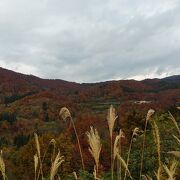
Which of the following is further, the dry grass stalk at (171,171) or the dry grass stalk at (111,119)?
the dry grass stalk at (111,119)

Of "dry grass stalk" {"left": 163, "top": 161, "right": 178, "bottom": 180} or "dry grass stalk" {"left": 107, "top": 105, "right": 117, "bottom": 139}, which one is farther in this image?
"dry grass stalk" {"left": 107, "top": 105, "right": 117, "bottom": 139}

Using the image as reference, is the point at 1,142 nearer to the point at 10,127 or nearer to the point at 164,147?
the point at 10,127

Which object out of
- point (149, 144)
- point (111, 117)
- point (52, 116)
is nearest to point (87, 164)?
point (149, 144)

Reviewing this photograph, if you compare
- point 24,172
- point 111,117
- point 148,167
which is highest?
point 111,117

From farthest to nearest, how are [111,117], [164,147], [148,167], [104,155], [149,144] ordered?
[104,155]
[149,144]
[164,147]
[148,167]
[111,117]

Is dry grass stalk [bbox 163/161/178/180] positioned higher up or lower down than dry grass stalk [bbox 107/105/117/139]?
lower down

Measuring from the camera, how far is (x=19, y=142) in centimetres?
11462

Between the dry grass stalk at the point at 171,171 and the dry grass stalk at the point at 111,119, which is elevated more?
the dry grass stalk at the point at 111,119

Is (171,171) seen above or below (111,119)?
below

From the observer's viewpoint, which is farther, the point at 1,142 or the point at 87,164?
the point at 1,142

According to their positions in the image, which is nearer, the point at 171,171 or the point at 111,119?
the point at 171,171

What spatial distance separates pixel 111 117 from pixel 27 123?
17718cm

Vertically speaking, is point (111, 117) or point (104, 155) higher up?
point (111, 117)

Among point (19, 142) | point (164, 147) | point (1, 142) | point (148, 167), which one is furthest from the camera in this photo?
point (1, 142)
